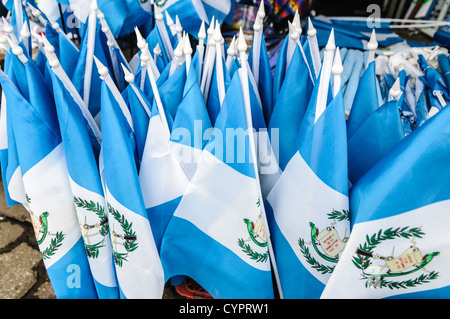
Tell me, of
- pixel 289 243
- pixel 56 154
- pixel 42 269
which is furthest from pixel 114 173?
pixel 42 269

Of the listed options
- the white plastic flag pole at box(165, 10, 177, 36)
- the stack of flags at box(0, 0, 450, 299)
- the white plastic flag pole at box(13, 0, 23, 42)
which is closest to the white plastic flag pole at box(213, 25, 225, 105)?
the stack of flags at box(0, 0, 450, 299)

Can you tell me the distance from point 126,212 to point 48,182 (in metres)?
0.20

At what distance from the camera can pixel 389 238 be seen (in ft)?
2.21

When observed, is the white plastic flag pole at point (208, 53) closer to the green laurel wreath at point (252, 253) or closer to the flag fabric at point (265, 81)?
the flag fabric at point (265, 81)

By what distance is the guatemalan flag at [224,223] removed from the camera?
0.72 m

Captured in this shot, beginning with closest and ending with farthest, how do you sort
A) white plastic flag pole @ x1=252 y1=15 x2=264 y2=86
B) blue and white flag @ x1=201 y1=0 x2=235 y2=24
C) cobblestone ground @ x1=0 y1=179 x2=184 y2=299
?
white plastic flag pole @ x1=252 y1=15 x2=264 y2=86 < cobblestone ground @ x1=0 y1=179 x2=184 y2=299 < blue and white flag @ x1=201 y1=0 x2=235 y2=24

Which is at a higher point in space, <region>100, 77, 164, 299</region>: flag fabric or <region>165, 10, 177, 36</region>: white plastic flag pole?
Result: <region>165, 10, 177, 36</region>: white plastic flag pole

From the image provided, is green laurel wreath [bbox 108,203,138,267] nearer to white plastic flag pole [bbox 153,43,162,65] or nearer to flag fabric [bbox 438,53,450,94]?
white plastic flag pole [bbox 153,43,162,65]

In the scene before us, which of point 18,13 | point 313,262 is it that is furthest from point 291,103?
point 18,13

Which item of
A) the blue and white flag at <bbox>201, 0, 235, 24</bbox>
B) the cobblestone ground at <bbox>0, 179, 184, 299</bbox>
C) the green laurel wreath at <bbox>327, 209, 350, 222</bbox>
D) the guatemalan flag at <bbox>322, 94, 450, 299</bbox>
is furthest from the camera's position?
the blue and white flag at <bbox>201, 0, 235, 24</bbox>

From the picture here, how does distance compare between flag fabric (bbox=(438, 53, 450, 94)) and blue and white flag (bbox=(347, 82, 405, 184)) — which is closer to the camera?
blue and white flag (bbox=(347, 82, 405, 184))

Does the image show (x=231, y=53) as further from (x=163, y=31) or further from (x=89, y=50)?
(x=89, y=50)

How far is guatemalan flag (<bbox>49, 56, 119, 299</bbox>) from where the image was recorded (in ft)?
2.33

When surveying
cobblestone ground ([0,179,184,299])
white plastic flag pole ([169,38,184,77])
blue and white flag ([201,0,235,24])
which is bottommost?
cobblestone ground ([0,179,184,299])
